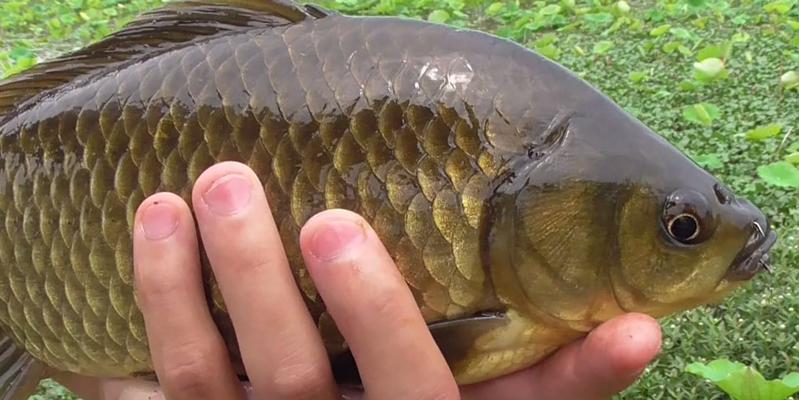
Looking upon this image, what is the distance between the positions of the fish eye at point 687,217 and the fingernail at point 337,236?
318 millimetres

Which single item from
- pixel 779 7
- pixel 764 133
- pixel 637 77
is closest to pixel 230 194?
pixel 764 133

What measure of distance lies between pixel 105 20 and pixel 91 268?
5.57m

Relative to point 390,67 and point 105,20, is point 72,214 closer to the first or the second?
point 390,67

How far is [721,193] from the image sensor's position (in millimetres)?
954

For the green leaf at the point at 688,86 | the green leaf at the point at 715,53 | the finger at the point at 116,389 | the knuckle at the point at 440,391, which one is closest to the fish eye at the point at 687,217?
the knuckle at the point at 440,391

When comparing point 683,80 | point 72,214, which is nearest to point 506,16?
point 683,80

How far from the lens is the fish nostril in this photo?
95 centimetres

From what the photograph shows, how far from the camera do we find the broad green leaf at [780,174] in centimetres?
195

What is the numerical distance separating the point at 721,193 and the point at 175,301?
62 centimetres

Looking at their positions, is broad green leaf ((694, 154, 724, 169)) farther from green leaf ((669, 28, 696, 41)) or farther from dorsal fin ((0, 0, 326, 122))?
green leaf ((669, 28, 696, 41))

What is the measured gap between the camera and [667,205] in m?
0.94

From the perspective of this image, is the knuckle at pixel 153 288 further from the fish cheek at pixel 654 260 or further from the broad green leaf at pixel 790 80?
the broad green leaf at pixel 790 80

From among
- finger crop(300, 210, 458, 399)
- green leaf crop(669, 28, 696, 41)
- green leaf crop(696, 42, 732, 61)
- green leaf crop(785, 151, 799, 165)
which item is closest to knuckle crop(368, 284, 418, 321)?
finger crop(300, 210, 458, 399)

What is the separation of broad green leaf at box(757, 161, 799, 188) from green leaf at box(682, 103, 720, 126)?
427 millimetres
